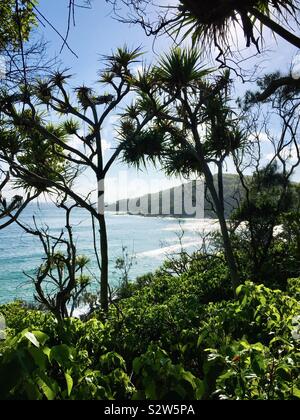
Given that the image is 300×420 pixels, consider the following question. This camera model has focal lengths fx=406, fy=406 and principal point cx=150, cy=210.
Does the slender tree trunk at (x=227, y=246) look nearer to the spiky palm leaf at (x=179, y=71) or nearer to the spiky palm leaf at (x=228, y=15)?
the spiky palm leaf at (x=179, y=71)

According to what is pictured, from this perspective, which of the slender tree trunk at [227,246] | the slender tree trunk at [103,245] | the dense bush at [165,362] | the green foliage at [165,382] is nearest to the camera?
the dense bush at [165,362]

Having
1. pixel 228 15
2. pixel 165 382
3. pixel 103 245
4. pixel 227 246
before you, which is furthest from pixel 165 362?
pixel 227 246

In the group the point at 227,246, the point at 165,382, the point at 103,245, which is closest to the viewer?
the point at 165,382

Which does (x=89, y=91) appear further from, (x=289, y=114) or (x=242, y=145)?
(x=289, y=114)

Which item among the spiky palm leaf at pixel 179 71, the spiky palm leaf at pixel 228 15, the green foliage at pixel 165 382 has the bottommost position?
the green foliage at pixel 165 382

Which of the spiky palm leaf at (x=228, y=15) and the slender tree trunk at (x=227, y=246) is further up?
the spiky palm leaf at (x=228, y=15)

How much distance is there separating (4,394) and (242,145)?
7.19 metres

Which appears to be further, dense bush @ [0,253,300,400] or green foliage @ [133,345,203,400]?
green foliage @ [133,345,203,400]

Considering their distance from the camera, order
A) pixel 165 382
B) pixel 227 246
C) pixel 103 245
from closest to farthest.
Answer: pixel 165 382 < pixel 103 245 < pixel 227 246

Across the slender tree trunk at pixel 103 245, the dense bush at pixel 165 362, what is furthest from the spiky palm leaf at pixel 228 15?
the slender tree trunk at pixel 103 245

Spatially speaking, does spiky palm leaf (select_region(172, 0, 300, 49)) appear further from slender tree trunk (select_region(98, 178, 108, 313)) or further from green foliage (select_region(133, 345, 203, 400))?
slender tree trunk (select_region(98, 178, 108, 313))

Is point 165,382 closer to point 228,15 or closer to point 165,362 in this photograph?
point 165,362

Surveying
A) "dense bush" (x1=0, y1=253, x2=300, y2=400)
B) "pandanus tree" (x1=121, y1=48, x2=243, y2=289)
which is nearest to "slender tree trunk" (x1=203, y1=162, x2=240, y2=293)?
"pandanus tree" (x1=121, y1=48, x2=243, y2=289)
